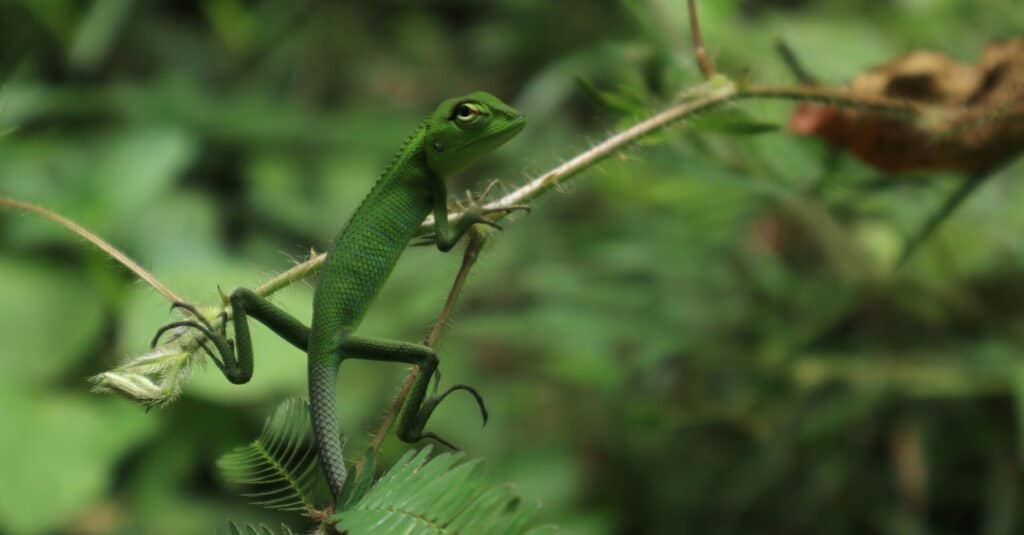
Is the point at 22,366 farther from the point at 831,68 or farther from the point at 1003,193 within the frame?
the point at 1003,193

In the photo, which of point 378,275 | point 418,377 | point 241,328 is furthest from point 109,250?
point 418,377

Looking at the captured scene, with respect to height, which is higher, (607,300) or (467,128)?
(607,300)

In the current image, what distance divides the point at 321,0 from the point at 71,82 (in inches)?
70.2

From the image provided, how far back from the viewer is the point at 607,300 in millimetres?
3615

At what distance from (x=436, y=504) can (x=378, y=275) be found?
0.54 meters

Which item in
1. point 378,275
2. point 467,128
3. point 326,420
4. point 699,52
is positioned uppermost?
point 699,52

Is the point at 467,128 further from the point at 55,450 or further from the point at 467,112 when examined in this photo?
the point at 55,450

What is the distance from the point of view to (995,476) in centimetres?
329

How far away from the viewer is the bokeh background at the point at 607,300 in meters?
3.27

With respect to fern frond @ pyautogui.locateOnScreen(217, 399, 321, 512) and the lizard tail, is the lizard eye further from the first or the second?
fern frond @ pyautogui.locateOnScreen(217, 399, 321, 512)

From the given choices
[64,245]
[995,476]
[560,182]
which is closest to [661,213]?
[995,476]

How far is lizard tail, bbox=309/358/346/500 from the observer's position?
1445 mm

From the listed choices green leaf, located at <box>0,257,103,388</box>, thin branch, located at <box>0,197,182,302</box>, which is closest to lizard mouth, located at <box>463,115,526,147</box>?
thin branch, located at <box>0,197,182,302</box>

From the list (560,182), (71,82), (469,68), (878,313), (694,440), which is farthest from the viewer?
(469,68)
